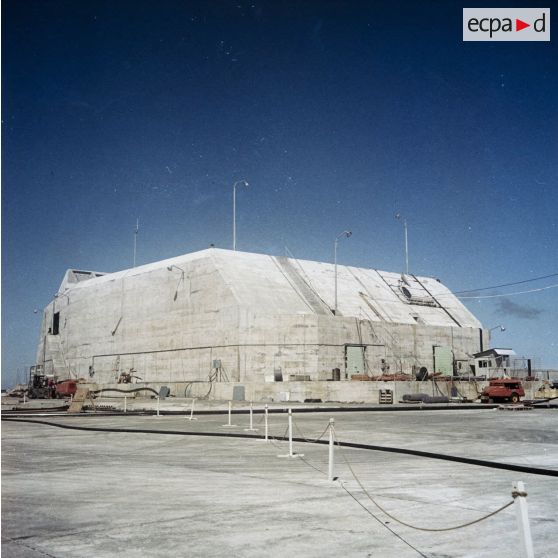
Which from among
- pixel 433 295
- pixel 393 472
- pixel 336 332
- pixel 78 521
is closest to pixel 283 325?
pixel 336 332

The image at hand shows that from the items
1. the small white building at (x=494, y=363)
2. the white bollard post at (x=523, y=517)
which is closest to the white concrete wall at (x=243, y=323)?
the small white building at (x=494, y=363)

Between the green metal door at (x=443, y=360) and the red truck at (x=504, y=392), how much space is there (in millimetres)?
16095

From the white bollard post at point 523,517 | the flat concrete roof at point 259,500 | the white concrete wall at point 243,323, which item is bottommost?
the flat concrete roof at point 259,500

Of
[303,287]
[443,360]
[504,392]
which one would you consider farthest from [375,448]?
[443,360]

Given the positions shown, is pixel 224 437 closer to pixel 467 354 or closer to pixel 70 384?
pixel 70 384

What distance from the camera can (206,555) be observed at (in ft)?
21.0

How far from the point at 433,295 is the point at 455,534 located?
74264 mm

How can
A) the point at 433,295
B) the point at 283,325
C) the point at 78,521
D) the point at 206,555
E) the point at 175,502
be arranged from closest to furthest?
the point at 206,555 → the point at 78,521 → the point at 175,502 → the point at 283,325 → the point at 433,295

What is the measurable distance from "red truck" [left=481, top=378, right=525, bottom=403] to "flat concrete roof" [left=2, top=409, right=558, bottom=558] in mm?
31610

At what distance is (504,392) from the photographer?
Result: 4728cm

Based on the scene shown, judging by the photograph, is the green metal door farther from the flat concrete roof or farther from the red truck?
the flat concrete roof

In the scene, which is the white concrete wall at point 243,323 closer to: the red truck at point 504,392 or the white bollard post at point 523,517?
the red truck at point 504,392

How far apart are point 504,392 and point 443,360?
18345 mm

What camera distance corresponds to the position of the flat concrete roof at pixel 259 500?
6797 mm
